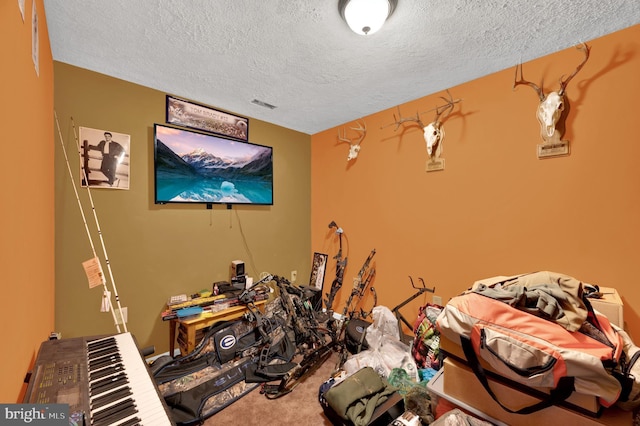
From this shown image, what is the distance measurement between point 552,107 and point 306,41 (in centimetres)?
186

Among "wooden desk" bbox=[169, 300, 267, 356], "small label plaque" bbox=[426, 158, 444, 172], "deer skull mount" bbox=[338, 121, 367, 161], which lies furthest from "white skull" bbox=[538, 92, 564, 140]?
"wooden desk" bbox=[169, 300, 267, 356]

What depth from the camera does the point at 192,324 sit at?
7.44 feet

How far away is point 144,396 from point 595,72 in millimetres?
3183

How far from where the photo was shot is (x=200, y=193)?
270 centimetres

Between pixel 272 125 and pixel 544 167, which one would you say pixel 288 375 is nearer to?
pixel 544 167

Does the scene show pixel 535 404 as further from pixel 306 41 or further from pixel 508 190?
pixel 306 41

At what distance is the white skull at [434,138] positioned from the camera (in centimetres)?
249

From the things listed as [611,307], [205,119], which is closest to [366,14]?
[205,119]

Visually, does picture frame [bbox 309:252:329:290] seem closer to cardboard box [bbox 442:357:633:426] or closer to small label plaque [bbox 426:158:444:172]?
small label plaque [bbox 426:158:444:172]

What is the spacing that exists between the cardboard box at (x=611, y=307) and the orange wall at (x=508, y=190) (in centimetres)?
20

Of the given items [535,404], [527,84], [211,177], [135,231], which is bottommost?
[535,404]

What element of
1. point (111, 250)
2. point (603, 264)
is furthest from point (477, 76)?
point (111, 250)

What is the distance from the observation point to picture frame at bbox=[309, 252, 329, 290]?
366 centimetres

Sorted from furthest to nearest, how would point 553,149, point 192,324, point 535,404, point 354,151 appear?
point 354,151 < point 192,324 < point 553,149 < point 535,404
